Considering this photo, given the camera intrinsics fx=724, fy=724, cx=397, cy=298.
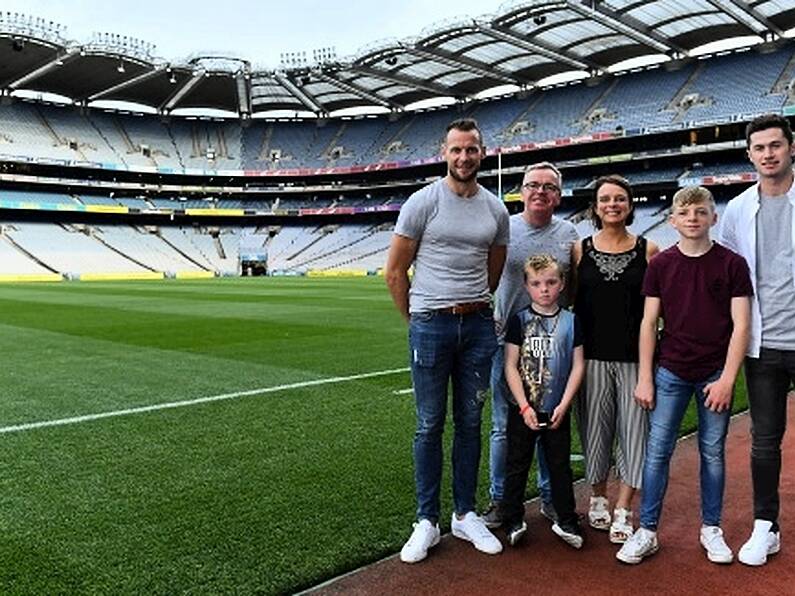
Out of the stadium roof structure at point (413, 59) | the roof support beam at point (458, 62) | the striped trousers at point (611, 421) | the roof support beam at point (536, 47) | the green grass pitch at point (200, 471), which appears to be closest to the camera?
the green grass pitch at point (200, 471)

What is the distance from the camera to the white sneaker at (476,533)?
3906 mm

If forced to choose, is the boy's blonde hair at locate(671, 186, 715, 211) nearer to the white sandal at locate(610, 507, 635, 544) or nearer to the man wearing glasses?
the man wearing glasses

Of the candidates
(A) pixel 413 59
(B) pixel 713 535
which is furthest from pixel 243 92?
(B) pixel 713 535

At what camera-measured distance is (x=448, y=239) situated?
12.9 ft

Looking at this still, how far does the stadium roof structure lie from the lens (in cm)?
3988

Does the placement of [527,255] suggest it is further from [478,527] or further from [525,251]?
[478,527]

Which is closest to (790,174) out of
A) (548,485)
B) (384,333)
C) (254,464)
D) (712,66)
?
(548,485)

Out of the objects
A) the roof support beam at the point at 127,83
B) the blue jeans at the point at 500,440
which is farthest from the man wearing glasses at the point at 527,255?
the roof support beam at the point at 127,83

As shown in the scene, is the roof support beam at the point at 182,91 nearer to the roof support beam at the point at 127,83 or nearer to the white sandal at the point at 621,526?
the roof support beam at the point at 127,83

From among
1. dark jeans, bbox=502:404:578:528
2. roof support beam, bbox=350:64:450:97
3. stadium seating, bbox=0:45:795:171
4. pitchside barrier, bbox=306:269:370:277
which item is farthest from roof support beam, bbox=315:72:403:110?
dark jeans, bbox=502:404:578:528

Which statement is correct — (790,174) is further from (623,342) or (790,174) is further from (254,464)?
(254,464)

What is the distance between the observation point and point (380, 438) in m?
6.20

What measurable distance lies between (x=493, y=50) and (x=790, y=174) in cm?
4600

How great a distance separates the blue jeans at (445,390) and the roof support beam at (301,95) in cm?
5600
